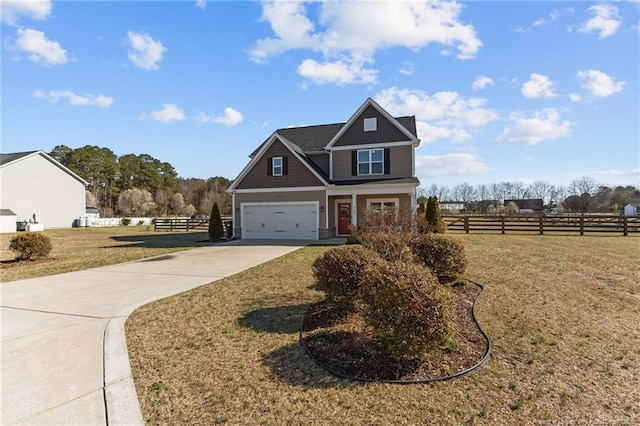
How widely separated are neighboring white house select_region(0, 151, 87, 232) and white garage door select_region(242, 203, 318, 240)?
79.7 ft

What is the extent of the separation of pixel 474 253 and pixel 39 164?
4179 cm

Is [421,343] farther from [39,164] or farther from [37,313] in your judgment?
[39,164]

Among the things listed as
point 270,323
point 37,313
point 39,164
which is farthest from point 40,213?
point 270,323

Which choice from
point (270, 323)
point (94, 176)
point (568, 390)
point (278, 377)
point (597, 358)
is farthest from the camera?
point (94, 176)

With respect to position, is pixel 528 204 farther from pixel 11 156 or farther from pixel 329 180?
pixel 11 156

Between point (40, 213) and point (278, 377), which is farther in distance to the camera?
point (40, 213)

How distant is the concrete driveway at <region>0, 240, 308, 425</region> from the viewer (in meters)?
3.28

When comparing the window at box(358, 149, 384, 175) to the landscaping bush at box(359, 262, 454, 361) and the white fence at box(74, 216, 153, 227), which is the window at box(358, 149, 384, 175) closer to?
the landscaping bush at box(359, 262, 454, 361)

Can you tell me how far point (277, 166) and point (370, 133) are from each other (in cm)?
599

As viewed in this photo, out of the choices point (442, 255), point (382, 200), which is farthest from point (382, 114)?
point (442, 255)

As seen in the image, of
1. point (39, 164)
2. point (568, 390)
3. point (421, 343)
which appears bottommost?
point (568, 390)

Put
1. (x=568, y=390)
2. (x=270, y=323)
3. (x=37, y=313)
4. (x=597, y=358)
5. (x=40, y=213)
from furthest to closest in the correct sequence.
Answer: (x=40, y=213) < (x=37, y=313) < (x=270, y=323) < (x=597, y=358) < (x=568, y=390)

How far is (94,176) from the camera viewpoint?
60.7 meters

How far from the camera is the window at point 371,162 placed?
1986 centimetres
